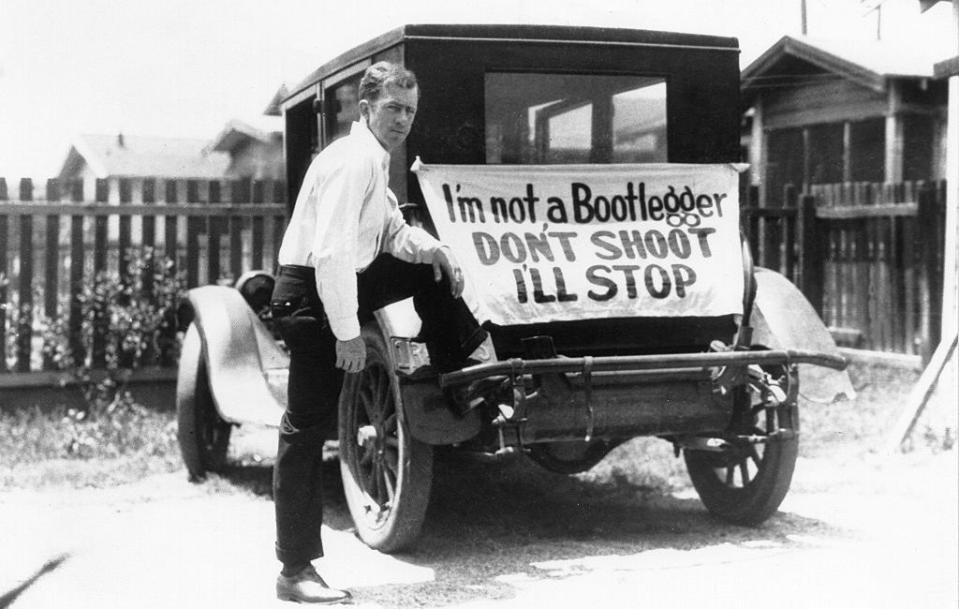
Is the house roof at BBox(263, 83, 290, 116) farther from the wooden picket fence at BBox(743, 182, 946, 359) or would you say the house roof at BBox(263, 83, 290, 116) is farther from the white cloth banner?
the wooden picket fence at BBox(743, 182, 946, 359)

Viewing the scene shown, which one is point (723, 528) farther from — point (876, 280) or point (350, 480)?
point (876, 280)

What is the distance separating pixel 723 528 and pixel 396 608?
191 centimetres

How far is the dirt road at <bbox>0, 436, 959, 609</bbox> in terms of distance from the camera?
13.0 feet

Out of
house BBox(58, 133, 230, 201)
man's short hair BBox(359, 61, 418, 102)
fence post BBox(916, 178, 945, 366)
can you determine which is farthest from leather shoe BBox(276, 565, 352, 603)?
house BBox(58, 133, 230, 201)

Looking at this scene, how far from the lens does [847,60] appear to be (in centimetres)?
1484

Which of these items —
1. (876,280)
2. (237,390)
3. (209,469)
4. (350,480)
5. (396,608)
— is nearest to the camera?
(396,608)

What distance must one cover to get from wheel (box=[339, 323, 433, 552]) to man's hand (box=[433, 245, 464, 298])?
0.50 m

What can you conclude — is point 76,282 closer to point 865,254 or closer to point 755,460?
point 755,460

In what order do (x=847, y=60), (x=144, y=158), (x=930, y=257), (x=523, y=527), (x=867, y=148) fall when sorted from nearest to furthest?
(x=523, y=527)
(x=930, y=257)
(x=847, y=60)
(x=867, y=148)
(x=144, y=158)

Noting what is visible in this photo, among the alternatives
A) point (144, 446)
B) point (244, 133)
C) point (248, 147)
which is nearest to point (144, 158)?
point (248, 147)

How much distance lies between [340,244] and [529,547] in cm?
182

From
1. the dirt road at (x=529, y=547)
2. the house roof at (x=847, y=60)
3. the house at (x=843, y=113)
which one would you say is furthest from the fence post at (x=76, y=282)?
the house roof at (x=847, y=60)

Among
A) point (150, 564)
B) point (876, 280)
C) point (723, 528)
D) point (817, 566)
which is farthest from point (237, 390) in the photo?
point (876, 280)

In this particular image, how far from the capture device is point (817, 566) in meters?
4.33
